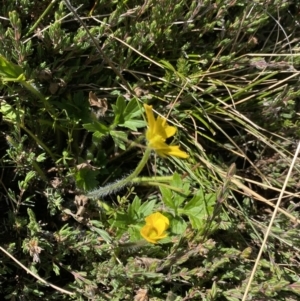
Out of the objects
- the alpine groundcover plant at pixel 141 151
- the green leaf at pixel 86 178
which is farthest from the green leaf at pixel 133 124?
the green leaf at pixel 86 178

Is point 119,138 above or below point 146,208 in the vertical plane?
above

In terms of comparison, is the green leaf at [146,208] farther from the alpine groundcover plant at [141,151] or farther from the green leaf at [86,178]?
the green leaf at [86,178]

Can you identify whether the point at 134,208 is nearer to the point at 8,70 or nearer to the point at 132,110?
the point at 132,110

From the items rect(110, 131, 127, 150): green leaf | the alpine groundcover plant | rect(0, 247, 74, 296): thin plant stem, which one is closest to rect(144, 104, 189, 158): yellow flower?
the alpine groundcover plant

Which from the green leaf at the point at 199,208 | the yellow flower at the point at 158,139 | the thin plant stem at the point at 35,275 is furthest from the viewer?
the green leaf at the point at 199,208

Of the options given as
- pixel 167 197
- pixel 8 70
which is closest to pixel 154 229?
pixel 167 197

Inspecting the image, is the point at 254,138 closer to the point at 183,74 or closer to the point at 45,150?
the point at 183,74

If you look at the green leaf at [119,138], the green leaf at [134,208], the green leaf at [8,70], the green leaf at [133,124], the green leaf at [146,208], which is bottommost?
the green leaf at [146,208]
